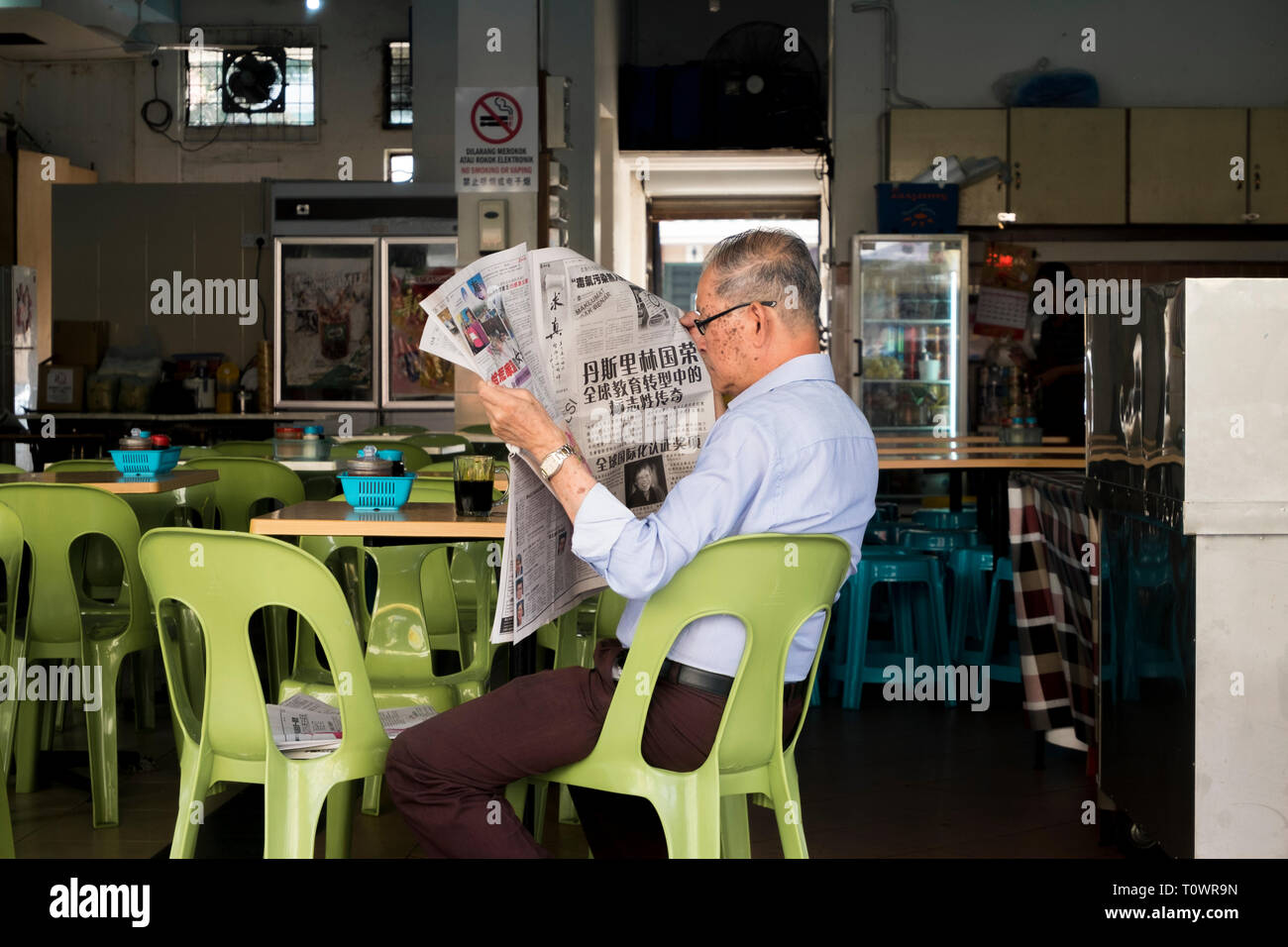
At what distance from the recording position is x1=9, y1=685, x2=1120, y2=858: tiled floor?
3129mm

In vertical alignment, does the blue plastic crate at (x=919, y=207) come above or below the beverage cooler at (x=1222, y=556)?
above

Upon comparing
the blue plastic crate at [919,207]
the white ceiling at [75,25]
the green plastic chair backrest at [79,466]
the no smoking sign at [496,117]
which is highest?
the white ceiling at [75,25]

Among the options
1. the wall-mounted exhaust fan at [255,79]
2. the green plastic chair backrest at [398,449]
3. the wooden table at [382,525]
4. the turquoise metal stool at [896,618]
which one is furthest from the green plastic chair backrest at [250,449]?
the wall-mounted exhaust fan at [255,79]

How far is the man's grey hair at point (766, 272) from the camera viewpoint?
2115 millimetres

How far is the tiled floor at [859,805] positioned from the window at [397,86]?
10848 mm

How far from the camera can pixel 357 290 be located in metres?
9.82

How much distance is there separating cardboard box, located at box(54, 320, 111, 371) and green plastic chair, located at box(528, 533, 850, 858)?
9.59 meters

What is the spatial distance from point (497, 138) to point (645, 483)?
5483mm

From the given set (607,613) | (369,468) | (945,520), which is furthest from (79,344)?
(607,613)

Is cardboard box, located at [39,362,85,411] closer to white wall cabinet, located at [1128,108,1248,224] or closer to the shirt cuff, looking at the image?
white wall cabinet, located at [1128,108,1248,224]

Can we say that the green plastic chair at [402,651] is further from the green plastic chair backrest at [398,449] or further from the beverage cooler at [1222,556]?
the green plastic chair backrest at [398,449]

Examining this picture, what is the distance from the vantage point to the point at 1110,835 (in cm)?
315
